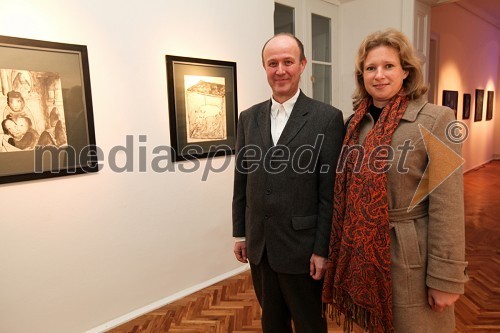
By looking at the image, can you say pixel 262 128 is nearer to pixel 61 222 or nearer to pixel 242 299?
pixel 61 222

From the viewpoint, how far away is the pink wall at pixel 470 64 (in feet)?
20.0

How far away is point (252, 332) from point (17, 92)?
200cm

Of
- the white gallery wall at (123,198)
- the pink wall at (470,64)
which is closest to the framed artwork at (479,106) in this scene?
the pink wall at (470,64)

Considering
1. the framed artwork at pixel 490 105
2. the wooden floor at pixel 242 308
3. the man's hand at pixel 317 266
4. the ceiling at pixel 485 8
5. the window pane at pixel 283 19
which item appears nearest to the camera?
the man's hand at pixel 317 266

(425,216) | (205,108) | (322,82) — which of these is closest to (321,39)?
(322,82)

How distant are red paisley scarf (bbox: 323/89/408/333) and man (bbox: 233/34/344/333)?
0.33ft

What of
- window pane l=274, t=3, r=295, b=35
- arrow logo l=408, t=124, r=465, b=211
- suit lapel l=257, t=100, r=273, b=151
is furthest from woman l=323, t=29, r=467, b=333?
window pane l=274, t=3, r=295, b=35

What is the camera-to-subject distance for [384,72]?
122cm

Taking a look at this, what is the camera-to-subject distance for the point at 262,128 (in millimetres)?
1561

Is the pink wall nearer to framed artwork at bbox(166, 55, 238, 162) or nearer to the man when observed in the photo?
framed artwork at bbox(166, 55, 238, 162)

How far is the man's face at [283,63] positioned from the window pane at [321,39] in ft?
8.77

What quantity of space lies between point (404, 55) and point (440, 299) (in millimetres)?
868

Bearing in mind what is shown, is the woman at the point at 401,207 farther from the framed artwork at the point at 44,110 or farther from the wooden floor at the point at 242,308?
the framed artwork at the point at 44,110

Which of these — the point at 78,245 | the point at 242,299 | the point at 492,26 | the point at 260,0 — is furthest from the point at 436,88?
the point at 78,245
